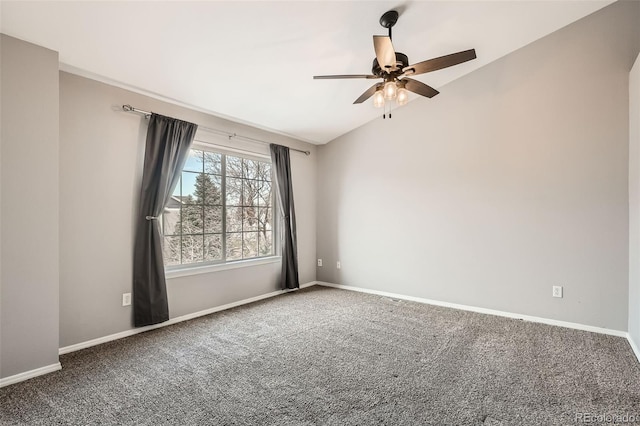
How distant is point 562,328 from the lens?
318 centimetres

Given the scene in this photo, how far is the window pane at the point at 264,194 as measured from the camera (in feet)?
14.8

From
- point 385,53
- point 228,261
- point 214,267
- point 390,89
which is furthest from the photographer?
point 228,261

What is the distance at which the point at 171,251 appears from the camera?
11.3 feet

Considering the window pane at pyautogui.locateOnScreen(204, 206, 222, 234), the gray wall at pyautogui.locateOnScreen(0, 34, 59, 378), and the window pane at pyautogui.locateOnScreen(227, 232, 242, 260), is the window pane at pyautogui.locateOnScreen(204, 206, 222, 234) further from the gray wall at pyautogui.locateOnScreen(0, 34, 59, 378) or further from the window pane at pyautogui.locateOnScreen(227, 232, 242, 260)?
the gray wall at pyautogui.locateOnScreen(0, 34, 59, 378)

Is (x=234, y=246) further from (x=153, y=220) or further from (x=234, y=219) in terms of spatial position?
(x=153, y=220)

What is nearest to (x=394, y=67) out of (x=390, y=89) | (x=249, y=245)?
(x=390, y=89)

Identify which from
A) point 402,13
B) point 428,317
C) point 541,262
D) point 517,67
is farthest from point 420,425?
point 517,67

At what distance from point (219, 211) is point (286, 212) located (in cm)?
105

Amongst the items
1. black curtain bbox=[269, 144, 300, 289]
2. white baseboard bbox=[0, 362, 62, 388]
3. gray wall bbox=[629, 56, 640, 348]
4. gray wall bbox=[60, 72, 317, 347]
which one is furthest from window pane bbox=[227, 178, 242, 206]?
gray wall bbox=[629, 56, 640, 348]

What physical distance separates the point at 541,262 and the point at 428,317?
1.36 metres

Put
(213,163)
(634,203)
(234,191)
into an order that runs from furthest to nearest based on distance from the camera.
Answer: (234,191) < (213,163) < (634,203)

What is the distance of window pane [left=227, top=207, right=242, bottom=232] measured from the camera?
4.04 metres

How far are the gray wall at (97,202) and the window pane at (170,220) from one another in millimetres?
367

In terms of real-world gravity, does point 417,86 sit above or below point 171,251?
above
